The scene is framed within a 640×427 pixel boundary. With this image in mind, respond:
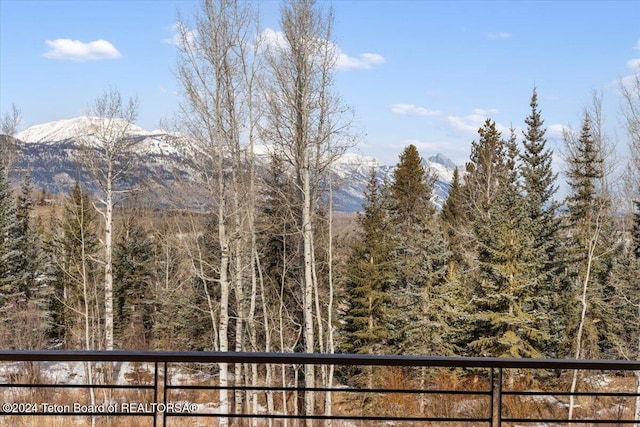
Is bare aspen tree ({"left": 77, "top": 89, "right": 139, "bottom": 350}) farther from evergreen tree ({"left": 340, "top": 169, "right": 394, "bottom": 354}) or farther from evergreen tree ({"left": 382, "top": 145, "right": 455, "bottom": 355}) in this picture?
evergreen tree ({"left": 382, "top": 145, "right": 455, "bottom": 355})

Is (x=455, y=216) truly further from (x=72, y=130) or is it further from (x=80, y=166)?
(x=72, y=130)

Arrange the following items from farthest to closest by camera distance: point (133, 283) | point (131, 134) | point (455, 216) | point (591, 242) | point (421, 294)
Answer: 1. point (455, 216)
2. point (133, 283)
3. point (421, 294)
4. point (591, 242)
5. point (131, 134)

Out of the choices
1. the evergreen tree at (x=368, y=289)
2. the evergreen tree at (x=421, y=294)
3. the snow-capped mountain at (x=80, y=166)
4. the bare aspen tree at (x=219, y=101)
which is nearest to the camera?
the bare aspen tree at (x=219, y=101)

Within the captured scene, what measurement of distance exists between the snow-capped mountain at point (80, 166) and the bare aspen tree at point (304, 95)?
588mm

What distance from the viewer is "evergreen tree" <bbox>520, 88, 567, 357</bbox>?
10547mm

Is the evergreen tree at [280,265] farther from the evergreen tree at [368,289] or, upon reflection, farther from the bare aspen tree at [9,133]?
the bare aspen tree at [9,133]

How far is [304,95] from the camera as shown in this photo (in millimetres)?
7836

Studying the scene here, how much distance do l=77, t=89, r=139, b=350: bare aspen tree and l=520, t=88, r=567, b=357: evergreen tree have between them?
27.7ft

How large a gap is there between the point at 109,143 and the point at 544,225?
399 inches

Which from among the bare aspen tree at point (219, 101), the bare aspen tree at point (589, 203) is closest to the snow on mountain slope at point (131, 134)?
the bare aspen tree at point (219, 101)

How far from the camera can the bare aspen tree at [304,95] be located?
783cm

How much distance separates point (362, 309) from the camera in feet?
38.5

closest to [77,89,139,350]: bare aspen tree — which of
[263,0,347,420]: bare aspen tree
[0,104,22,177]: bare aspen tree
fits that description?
[263,0,347,420]: bare aspen tree

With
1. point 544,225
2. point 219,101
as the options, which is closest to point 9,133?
point 219,101
